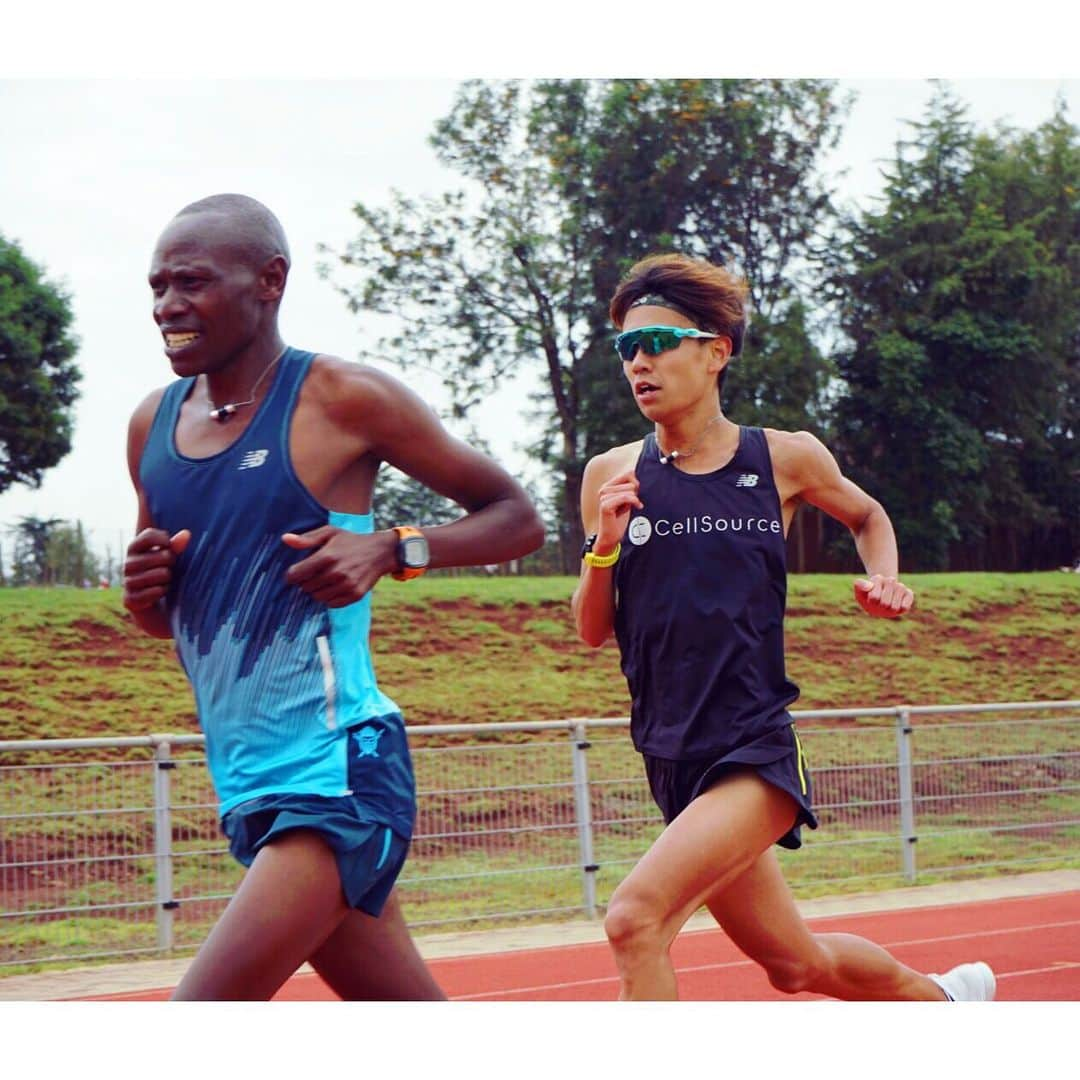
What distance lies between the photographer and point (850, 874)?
12.8m

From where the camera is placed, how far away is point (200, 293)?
11.7 ft

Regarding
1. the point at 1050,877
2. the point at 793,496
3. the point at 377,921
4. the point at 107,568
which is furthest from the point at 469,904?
the point at 107,568

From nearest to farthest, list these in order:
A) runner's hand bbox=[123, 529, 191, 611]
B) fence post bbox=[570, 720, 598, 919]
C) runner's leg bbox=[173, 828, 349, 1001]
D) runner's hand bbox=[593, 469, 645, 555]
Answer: runner's leg bbox=[173, 828, 349, 1001] → runner's hand bbox=[123, 529, 191, 611] → runner's hand bbox=[593, 469, 645, 555] → fence post bbox=[570, 720, 598, 919]

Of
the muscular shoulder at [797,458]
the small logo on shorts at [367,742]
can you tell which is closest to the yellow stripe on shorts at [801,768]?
the muscular shoulder at [797,458]

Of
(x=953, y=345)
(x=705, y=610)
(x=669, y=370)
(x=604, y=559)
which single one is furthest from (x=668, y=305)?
(x=953, y=345)

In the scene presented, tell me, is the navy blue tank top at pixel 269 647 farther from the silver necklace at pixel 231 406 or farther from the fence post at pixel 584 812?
the fence post at pixel 584 812

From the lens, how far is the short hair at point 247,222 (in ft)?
11.8

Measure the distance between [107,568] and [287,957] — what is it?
19.4 meters

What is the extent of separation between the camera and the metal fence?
9516 millimetres

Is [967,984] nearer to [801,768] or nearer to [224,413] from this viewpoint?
[801,768]

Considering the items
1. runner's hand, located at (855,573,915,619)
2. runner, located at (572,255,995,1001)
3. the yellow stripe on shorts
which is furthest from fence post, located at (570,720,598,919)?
runner's hand, located at (855,573,915,619)

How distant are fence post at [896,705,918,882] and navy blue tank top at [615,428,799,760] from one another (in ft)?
27.6

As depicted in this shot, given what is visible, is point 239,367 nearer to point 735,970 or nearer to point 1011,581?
point 735,970

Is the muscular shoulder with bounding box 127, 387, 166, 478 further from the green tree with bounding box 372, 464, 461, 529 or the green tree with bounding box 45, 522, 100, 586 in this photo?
the green tree with bounding box 45, 522, 100, 586
